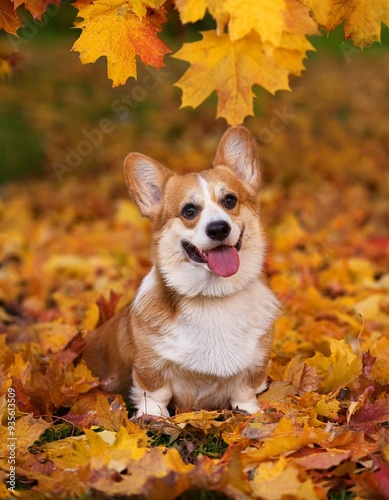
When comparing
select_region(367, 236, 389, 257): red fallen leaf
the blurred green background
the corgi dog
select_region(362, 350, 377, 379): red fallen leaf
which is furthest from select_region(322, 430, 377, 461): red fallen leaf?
the blurred green background

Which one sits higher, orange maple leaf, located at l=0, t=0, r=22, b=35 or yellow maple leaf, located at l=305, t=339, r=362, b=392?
orange maple leaf, located at l=0, t=0, r=22, b=35

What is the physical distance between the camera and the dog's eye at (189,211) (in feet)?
10.9

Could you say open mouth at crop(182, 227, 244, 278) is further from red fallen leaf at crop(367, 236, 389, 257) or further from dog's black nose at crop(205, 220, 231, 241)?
red fallen leaf at crop(367, 236, 389, 257)

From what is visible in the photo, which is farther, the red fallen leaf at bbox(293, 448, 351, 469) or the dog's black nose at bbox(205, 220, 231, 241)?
the dog's black nose at bbox(205, 220, 231, 241)

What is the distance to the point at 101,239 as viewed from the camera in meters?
6.68

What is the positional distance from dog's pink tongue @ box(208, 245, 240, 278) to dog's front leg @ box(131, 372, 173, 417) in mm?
577

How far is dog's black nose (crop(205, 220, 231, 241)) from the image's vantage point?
313cm

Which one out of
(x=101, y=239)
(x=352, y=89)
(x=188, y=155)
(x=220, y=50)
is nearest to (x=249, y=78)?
(x=220, y=50)

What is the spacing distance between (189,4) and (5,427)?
1.77 metres

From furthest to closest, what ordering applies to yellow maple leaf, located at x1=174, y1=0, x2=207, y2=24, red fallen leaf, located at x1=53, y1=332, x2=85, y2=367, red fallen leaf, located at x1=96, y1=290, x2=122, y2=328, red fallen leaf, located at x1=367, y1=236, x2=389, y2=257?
red fallen leaf, located at x1=367, y1=236, x2=389, y2=257 < red fallen leaf, located at x1=96, y1=290, x2=122, y2=328 < red fallen leaf, located at x1=53, y1=332, x2=85, y2=367 < yellow maple leaf, located at x1=174, y1=0, x2=207, y2=24

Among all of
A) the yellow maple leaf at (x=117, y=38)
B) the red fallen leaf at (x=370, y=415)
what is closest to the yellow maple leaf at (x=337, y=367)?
the red fallen leaf at (x=370, y=415)

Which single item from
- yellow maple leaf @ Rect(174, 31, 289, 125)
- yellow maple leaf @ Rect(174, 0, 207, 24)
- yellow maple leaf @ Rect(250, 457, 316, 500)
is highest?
yellow maple leaf @ Rect(174, 0, 207, 24)

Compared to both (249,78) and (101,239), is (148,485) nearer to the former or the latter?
(249,78)

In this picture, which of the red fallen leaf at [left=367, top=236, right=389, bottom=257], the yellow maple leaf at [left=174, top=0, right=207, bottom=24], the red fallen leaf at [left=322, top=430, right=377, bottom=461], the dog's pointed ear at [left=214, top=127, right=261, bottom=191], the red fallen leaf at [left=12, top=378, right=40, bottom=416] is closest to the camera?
the red fallen leaf at [left=322, top=430, right=377, bottom=461]
